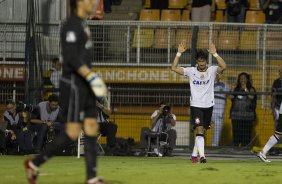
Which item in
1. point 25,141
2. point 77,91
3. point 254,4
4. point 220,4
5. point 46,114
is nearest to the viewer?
point 77,91

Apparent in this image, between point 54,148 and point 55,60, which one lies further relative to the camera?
point 55,60

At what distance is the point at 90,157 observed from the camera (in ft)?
33.3

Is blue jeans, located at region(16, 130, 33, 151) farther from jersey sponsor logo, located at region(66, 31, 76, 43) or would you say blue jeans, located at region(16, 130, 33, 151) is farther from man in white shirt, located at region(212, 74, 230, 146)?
jersey sponsor logo, located at region(66, 31, 76, 43)

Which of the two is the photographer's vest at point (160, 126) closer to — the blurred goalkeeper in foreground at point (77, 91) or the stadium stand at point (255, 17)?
the stadium stand at point (255, 17)

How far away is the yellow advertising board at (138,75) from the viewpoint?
2148cm

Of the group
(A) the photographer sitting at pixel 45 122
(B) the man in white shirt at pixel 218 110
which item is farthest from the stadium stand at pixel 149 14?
(A) the photographer sitting at pixel 45 122

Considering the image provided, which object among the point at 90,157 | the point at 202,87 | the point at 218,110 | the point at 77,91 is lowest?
the point at 218,110

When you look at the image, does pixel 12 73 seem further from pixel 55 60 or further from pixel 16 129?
pixel 16 129

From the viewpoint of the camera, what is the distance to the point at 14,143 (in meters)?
19.2

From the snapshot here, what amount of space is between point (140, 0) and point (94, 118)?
17054 millimetres

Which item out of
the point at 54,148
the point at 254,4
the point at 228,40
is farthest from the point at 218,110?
the point at 54,148

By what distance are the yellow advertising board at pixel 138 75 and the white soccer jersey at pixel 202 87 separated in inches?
192

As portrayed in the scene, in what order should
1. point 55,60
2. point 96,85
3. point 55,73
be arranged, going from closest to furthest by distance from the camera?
1. point 96,85
2. point 55,60
3. point 55,73

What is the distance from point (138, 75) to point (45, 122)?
3289mm
